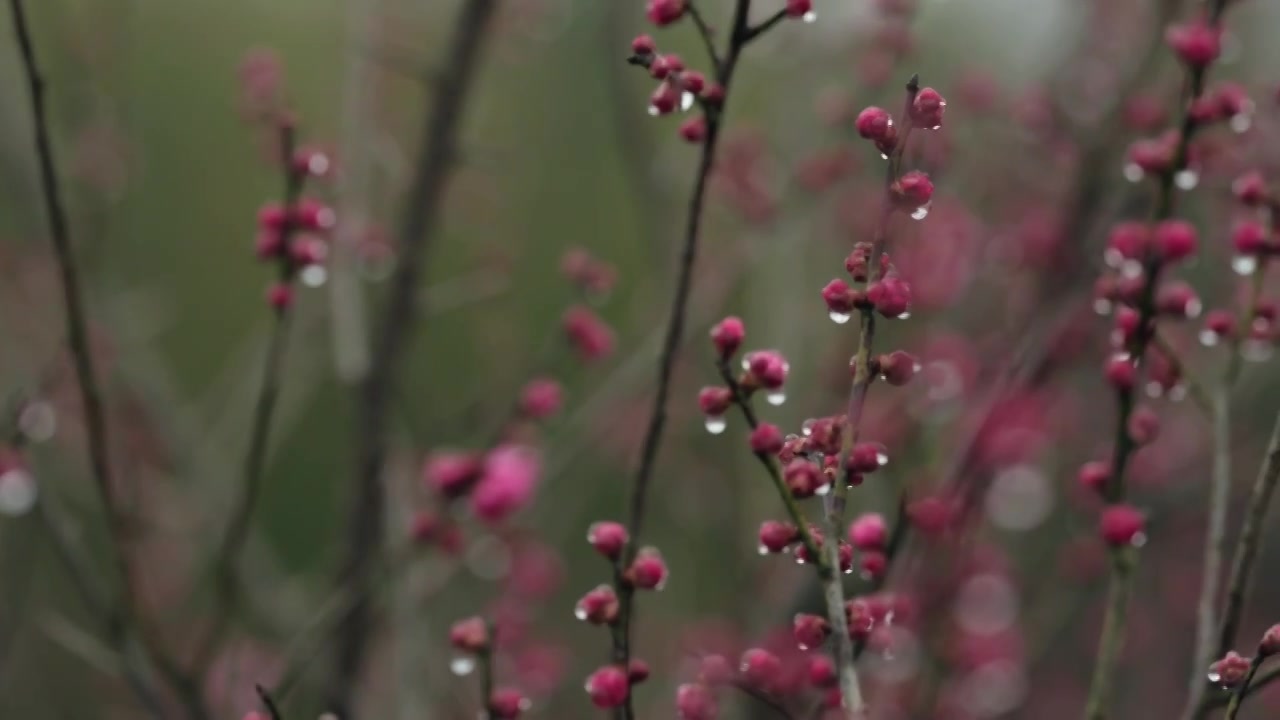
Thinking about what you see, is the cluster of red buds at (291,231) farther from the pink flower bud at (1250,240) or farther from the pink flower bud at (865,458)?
the pink flower bud at (1250,240)

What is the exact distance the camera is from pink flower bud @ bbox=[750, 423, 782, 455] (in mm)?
873

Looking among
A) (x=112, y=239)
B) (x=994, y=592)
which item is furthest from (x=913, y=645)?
(x=112, y=239)

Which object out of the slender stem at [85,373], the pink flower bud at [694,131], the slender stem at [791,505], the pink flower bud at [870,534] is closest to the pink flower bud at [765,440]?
the slender stem at [791,505]

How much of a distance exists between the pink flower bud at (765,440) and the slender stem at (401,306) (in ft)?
3.70

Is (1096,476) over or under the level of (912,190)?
under

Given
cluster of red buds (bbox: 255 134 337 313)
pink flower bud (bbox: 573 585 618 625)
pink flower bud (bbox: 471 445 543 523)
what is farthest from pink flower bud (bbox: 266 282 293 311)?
pink flower bud (bbox: 573 585 618 625)

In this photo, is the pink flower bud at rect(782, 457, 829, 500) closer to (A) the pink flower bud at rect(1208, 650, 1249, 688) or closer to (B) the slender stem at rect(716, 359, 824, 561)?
(B) the slender stem at rect(716, 359, 824, 561)

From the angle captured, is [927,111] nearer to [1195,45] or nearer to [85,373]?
[1195,45]

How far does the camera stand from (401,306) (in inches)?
82.0

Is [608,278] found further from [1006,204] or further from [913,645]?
[1006,204]

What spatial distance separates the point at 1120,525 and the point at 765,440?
445 millimetres

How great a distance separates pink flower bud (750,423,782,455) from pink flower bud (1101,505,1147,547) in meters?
0.42

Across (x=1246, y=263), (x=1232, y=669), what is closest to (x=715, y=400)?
(x=1232, y=669)

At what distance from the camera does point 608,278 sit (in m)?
1.53
